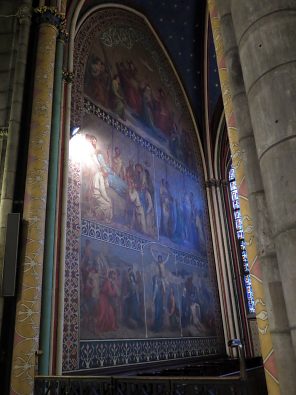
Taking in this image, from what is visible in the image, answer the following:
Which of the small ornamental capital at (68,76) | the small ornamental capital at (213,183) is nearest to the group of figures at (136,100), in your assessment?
the small ornamental capital at (68,76)

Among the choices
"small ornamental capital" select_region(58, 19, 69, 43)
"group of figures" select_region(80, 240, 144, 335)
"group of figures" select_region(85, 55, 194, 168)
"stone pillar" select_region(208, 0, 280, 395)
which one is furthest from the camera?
"group of figures" select_region(85, 55, 194, 168)

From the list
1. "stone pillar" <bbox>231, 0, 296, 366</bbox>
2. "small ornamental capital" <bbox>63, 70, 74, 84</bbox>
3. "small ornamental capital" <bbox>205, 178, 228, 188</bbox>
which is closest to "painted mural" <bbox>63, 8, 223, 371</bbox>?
"small ornamental capital" <bbox>63, 70, 74, 84</bbox>

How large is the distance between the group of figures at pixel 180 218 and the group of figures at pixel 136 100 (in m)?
1.45

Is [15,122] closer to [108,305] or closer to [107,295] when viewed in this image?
[107,295]

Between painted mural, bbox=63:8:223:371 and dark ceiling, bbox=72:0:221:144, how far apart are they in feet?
1.46

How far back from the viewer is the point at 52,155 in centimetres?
634

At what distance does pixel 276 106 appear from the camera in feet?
7.07

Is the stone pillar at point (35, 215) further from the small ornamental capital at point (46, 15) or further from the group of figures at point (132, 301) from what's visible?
the group of figures at point (132, 301)

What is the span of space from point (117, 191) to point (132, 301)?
2.39 meters

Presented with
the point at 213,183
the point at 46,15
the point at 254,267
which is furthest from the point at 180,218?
the point at 254,267

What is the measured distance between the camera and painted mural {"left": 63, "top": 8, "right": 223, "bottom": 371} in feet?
24.1

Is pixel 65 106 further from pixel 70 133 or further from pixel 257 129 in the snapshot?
pixel 257 129

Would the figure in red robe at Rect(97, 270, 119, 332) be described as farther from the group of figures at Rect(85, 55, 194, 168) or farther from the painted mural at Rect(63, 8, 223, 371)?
the group of figures at Rect(85, 55, 194, 168)

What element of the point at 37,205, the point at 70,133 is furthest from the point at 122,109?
the point at 37,205
